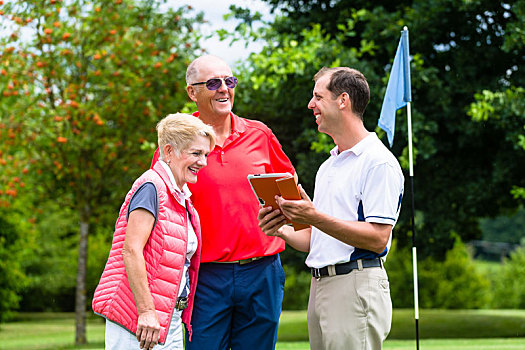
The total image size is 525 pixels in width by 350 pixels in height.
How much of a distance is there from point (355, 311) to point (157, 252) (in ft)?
3.17

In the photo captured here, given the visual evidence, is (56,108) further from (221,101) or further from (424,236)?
(221,101)

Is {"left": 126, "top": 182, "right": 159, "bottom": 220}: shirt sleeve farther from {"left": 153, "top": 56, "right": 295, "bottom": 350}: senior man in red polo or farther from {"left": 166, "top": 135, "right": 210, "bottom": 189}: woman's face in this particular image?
{"left": 153, "top": 56, "right": 295, "bottom": 350}: senior man in red polo

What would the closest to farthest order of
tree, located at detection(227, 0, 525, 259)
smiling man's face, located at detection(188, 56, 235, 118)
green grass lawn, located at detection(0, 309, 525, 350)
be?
smiling man's face, located at detection(188, 56, 235, 118) → tree, located at detection(227, 0, 525, 259) → green grass lawn, located at detection(0, 309, 525, 350)

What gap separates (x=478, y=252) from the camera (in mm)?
56156

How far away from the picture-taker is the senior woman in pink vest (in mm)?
3064

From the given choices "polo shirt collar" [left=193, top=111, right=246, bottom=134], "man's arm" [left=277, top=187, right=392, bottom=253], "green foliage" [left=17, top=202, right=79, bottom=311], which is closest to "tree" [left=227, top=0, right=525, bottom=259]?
"polo shirt collar" [left=193, top=111, right=246, bottom=134]

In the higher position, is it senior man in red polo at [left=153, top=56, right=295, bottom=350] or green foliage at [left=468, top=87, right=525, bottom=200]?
green foliage at [left=468, top=87, right=525, bottom=200]

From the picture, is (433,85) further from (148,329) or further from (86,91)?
(148,329)

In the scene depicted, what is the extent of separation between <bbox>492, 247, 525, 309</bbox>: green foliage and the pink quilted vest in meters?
31.3

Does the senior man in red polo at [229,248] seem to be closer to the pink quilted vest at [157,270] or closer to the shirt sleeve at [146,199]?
the pink quilted vest at [157,270]

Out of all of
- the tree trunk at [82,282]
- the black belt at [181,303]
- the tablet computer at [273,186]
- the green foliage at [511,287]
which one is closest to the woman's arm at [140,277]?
the black belt at [181,303]

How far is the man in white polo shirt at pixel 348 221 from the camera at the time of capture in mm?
3131

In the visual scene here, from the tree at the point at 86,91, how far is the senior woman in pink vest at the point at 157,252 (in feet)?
33.5

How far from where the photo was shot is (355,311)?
10.5 feet
